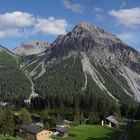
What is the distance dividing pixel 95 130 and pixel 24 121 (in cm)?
3069

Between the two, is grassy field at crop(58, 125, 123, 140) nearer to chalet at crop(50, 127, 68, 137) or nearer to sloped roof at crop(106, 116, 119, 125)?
chalet at crop(50, 127, 68, 137)

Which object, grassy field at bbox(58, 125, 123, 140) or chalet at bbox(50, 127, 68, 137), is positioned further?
chalet at bbox(50, 127, 68, 137)

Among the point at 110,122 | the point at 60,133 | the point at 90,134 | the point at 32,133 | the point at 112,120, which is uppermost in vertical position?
the point at 112,120

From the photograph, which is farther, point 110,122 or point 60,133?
point 110,122

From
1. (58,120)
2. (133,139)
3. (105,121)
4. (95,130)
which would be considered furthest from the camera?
(105,121)

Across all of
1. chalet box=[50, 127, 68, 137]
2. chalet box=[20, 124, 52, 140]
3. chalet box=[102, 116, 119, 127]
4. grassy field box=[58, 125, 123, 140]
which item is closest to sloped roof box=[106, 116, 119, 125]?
chalet box=[102, 116, 119, 127]

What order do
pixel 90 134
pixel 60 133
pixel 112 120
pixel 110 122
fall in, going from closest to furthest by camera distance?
pixel 60 133 → pixel 90 134 → pixel 110 122 → pixel 112 120

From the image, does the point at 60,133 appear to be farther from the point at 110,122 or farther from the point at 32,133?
the point at 110,122

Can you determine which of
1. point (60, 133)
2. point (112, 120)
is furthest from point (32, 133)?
point (112, 120)

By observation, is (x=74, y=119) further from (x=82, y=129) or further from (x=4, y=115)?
(x=4, y=115)

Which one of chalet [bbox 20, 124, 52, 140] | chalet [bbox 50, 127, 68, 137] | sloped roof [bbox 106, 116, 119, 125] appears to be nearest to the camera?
chalet [bbox 20, 124, 52, 140]

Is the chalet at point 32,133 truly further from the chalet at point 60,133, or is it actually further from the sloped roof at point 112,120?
the sloped roof at point 112,120

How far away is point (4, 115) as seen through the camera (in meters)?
131

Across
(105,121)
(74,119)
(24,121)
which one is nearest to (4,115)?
(24,121)
